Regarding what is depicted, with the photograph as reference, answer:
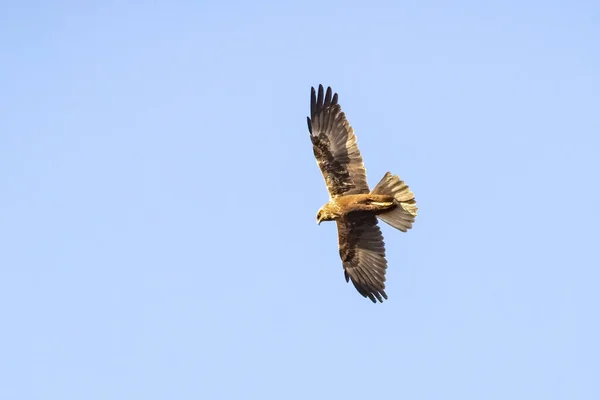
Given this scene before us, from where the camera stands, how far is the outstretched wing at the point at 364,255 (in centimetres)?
1555

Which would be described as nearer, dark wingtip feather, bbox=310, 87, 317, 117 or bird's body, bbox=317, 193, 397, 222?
bird's body, bbox=317, 193, 397, 222

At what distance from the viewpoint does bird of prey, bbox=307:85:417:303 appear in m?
15.1

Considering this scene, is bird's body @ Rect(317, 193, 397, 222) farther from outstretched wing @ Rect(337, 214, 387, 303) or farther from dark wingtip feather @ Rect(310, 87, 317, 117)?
dark wingtip feather @ Rect(310, 87, 317, 117)

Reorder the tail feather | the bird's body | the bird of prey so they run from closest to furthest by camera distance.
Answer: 1. the tail feather
2. the bird's body
3. the bird of prey

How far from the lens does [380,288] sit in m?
15.8

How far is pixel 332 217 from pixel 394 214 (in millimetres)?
1130

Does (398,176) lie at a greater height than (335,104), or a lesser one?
lesser

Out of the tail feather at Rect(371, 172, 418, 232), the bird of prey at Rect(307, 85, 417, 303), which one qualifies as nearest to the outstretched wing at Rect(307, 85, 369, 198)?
the bird of prey at Rect(307, 85, 417, 303)

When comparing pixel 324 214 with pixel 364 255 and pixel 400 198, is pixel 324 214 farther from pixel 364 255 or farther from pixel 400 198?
pixel 400 198

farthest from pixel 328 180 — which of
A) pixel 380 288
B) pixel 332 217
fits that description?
pixel 380 288

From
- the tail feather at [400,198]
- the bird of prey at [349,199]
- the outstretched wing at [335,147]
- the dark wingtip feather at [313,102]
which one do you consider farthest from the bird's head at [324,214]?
the dark wingtip feather at [313,102]

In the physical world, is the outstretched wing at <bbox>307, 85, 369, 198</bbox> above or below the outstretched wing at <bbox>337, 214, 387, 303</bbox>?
above

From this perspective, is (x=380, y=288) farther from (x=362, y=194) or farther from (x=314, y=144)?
(x=314, y=144)

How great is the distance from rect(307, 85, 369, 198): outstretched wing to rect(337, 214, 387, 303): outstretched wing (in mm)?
584
